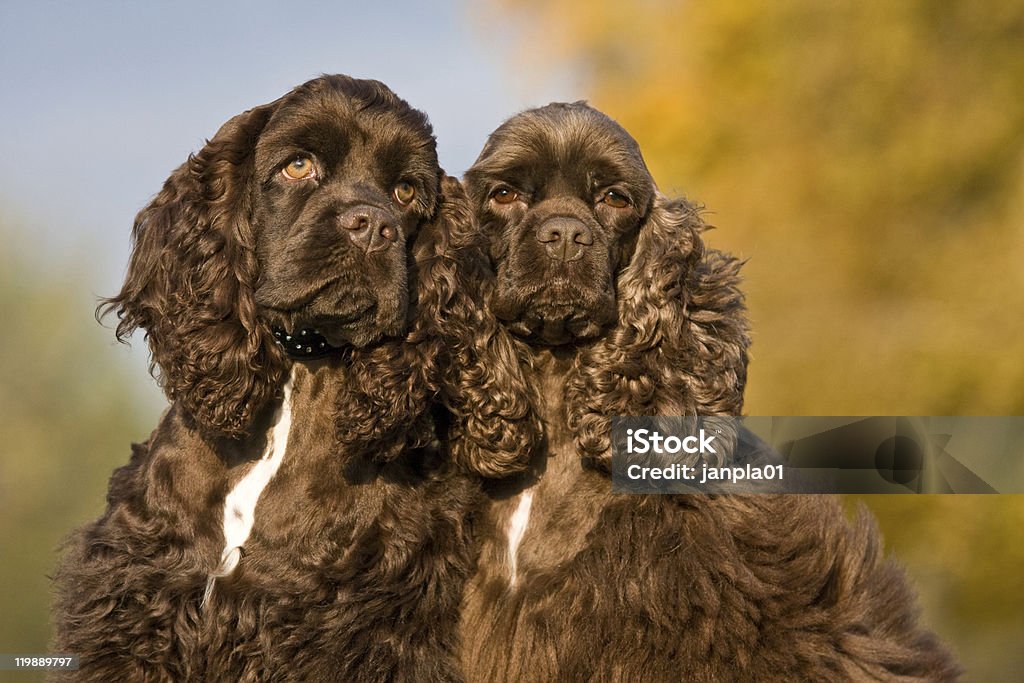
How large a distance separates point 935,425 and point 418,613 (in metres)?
4.55

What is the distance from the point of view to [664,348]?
4074mm

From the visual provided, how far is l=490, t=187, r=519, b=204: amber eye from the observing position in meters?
4.20

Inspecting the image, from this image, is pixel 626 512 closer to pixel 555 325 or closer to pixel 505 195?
pixel 555 325

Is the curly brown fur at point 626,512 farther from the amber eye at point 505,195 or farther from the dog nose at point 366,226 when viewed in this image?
the dog nose at point 366,226

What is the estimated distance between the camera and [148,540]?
3639 mm

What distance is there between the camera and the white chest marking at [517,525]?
13.0 feet

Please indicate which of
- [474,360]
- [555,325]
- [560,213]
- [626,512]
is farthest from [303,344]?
[626,512]

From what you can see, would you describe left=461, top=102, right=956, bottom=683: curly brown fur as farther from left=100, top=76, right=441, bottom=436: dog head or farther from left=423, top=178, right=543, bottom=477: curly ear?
left=100, top=76, right=441, bottom=436: dog head

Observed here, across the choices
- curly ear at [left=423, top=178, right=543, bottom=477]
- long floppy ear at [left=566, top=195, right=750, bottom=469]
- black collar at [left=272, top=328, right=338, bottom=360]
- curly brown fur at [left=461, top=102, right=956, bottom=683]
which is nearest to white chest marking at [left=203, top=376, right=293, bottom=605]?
black collar at [left=272, top=328, right=338, bottom=360]

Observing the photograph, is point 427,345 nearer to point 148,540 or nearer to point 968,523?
point 148,540

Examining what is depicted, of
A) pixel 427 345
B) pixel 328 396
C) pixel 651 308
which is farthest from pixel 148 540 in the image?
pixel 651 308

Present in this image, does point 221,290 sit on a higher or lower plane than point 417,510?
higher

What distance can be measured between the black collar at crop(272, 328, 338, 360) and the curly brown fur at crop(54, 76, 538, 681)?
35 mm

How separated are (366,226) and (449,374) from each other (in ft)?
2.11
